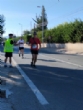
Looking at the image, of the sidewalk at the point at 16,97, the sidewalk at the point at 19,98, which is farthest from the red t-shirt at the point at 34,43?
the sidewalk at the point at 19,98

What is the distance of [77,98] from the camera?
24.2 feet

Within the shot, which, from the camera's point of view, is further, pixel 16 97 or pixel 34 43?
pixel 34 43

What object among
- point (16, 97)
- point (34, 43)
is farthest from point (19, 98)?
point (34, 43)

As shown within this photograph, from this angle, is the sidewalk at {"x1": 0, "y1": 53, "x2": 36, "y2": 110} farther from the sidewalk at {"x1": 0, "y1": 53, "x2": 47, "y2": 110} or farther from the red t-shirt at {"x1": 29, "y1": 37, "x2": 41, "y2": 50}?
the red t-shirt at {"x1": 29, "y1": 37, "x2": 41, "y2": 50}

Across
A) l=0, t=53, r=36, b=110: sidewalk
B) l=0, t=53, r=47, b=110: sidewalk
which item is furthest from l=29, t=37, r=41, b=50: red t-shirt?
l=0, t=53, r=47, b=110: sidewalk

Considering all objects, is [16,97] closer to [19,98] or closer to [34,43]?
[19,98]

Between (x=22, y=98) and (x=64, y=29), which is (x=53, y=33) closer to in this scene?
(x=64, y=29)

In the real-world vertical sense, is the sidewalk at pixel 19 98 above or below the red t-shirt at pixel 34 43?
below

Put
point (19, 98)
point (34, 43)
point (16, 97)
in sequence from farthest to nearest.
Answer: point (34, 43), point (16, 97), point (19, 98)

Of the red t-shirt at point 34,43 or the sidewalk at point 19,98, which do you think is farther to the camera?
the red t-shirt at point 34,43

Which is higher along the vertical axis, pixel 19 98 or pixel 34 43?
pixel 34 43

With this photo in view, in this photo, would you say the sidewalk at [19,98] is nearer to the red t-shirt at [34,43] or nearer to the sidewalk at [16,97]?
the sidewalk at [16,97]

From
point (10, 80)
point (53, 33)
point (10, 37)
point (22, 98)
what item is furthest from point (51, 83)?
point (53, 33)

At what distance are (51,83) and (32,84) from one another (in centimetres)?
64
